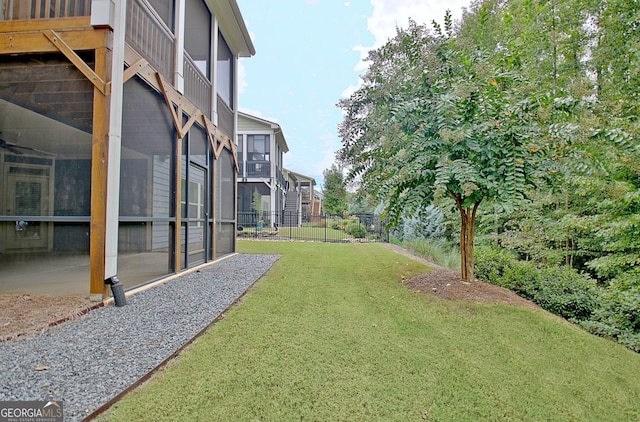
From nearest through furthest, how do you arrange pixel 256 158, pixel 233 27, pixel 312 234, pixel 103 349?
pixel 103 349 → pixel 233 27 → pixel 312 234 → pixel 256 158

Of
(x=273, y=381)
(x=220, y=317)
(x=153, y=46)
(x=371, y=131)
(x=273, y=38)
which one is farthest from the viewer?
(x=273, y=38)

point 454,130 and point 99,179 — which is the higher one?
point 454,130

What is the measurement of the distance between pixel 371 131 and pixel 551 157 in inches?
120

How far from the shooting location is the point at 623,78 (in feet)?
21.8

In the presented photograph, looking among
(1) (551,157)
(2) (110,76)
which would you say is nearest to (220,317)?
(2) (110,76)

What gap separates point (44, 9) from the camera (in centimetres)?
368

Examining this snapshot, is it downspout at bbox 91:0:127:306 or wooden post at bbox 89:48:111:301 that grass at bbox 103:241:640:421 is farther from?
wooden post at bbox 89:48:111:301

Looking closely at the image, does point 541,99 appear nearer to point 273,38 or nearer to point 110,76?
point 110,76

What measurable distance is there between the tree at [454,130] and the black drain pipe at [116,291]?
3719mm

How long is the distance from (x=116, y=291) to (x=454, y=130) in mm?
4868

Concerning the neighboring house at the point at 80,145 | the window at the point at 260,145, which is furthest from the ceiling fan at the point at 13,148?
the window at the point at 260,145

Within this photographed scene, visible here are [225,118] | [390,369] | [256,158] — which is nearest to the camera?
[390,369]

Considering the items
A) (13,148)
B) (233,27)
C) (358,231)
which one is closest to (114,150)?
(13,148)

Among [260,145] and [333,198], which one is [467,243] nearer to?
[260,145]
